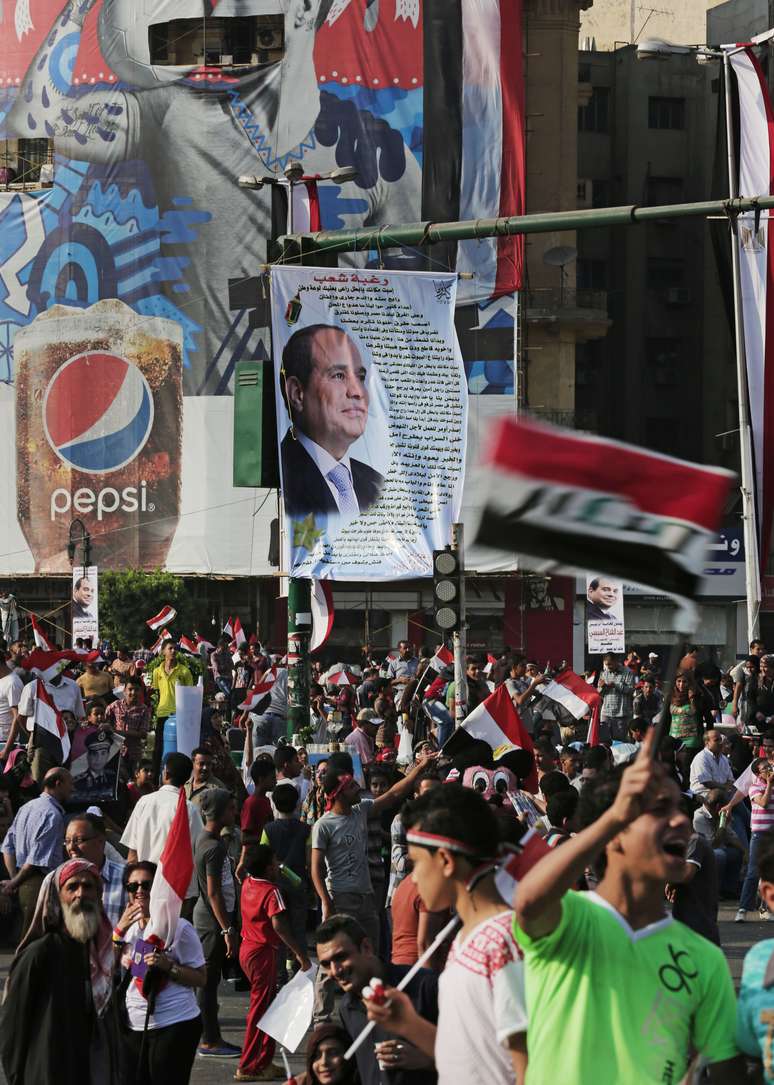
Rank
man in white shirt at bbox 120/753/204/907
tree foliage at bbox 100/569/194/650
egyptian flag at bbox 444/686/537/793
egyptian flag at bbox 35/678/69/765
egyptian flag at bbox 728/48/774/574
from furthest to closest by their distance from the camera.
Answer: tree foliage at bbox 100/569/194/650 → egyptian flag at bbox 728/48/774/574 → egyptian flag at bbox 35/678/69/765 → egyptian flag at bbox 444/686/537/793 → man in white shirt at bbox 120/753/204/907

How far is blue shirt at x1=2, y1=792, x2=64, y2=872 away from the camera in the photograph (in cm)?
1126

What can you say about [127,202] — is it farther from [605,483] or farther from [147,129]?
[605,483]

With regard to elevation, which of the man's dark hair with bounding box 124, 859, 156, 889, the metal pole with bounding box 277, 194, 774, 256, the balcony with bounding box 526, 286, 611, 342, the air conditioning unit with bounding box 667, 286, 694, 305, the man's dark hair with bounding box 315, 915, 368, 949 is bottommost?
the man's dark hair with bounding box 315, 915, 368, 949

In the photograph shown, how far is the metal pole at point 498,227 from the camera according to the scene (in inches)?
570

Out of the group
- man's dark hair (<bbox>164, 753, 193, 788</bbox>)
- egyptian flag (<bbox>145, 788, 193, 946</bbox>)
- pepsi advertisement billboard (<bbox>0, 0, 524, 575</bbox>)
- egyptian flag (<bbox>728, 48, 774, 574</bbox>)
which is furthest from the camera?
pepsi advertisement billboard (<bbox>0, 0, 524, 575</bbox>)

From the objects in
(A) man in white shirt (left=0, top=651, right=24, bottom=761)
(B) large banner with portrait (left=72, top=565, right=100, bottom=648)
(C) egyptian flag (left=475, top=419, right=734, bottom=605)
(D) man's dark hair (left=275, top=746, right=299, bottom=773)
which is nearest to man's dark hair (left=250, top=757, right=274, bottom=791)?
(D) man's dark hair (left=275, top=746, right=299, bottom=773)

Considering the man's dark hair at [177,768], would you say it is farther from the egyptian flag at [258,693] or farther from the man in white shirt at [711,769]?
the egyptian flag at [258,693]

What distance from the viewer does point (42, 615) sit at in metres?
49.9

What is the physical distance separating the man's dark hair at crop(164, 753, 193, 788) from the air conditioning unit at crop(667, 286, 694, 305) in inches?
2100

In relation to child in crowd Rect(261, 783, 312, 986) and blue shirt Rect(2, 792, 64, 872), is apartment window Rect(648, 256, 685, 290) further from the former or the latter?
blue shirt Rect(2, 792, 64, 872)

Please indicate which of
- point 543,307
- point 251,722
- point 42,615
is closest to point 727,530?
point 543,307

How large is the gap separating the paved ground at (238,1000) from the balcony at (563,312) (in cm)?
3668

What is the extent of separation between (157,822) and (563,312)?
140ft

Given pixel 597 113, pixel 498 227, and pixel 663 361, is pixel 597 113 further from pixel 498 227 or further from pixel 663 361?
pixel 498 227
